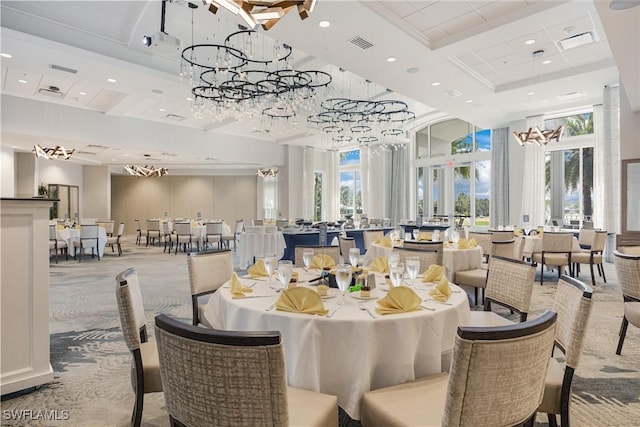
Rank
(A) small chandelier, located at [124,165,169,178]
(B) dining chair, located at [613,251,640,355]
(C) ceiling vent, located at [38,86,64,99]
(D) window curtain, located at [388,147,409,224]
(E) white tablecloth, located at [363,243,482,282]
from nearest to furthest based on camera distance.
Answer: (B) dining chair, located at [613,251,640,355], (E) white tablecloth, located at [363,243,482,282], (C) ceiling vent, located at [38,86,64,99], (D) window curtain, located at [388,147,409,224], (A) small chandelier, located at [124,165,169,178]

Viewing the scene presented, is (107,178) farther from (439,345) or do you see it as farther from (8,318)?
(439,345)

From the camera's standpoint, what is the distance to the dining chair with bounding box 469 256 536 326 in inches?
99.7

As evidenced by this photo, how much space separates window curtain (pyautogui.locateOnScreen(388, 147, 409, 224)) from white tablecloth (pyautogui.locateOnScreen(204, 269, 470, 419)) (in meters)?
12.8

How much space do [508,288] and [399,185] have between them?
39.8 feet

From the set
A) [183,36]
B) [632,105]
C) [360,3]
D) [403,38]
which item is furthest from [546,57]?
[183,36]

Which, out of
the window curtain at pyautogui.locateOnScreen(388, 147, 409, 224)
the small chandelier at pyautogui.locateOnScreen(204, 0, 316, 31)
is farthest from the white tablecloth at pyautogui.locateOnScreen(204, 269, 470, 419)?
the window curtain at pyautogui.locateOnScreen(388, 147, 409, 224)

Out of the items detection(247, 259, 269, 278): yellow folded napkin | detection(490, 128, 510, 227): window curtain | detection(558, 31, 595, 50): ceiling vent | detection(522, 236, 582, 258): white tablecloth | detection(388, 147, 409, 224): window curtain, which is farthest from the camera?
detection(388, 147, 409, 224): window curtain

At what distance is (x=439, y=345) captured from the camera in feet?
6.21

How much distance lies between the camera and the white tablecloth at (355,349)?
5.70 feet

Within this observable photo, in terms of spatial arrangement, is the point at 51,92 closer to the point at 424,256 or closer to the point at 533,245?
the point at 424,256

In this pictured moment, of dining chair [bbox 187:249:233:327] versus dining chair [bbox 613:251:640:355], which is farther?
dining chair [bbox 613:251:640:355]

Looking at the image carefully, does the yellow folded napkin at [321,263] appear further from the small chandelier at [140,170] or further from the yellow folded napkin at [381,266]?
the small chandelier at [140,170]

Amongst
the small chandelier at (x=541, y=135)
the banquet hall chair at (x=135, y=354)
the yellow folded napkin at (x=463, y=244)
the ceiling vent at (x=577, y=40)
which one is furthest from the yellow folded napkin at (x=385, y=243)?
the small chandelier at (x=541, y=135)

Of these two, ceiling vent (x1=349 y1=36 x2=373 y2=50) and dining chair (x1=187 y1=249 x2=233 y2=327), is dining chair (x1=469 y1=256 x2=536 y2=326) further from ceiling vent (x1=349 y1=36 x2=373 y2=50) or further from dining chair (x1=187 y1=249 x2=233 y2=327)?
ceiling vent (x1=349 y1=36 x2=373 y2=50)
